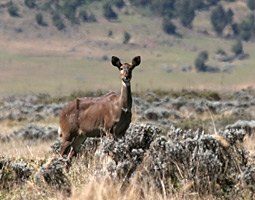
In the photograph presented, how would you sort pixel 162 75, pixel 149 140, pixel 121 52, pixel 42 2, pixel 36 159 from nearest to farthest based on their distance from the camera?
pixel 149 140, pixel 36 159, pixel 162 75, pixel 121 52, pixel 42 2

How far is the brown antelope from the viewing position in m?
12.7

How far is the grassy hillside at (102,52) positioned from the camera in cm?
11800

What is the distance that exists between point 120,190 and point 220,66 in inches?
A: 5095

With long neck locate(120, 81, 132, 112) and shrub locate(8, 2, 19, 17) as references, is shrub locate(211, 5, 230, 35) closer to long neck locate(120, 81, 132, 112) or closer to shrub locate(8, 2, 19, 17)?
shrub locate(8, 2, 19, 17)

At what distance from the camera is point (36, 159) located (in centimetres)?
1283

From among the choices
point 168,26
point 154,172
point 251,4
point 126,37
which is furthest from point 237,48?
point 154,172

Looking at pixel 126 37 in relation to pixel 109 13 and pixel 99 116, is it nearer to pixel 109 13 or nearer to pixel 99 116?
pixel 109 13

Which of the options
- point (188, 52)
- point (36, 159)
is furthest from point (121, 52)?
→ point (36, 159)

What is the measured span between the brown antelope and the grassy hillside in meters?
90.6

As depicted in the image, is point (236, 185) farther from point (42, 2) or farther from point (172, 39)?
point (42, 2)

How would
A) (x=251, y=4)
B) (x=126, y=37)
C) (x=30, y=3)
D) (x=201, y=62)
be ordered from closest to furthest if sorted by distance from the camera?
(x=201, y=62) → (x=126, y=37) → (x=30, y=3) → (x=251, y=4)

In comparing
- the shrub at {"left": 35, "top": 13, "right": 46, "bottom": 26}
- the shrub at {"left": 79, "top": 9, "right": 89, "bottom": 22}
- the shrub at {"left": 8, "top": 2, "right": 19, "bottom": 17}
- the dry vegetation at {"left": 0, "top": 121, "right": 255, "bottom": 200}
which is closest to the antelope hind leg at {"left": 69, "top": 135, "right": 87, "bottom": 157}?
the dry vegetation at {"left": 0, "top": 121, "right": 255, "bottom": 200}

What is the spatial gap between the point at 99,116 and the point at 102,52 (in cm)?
12485

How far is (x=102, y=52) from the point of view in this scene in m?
138
